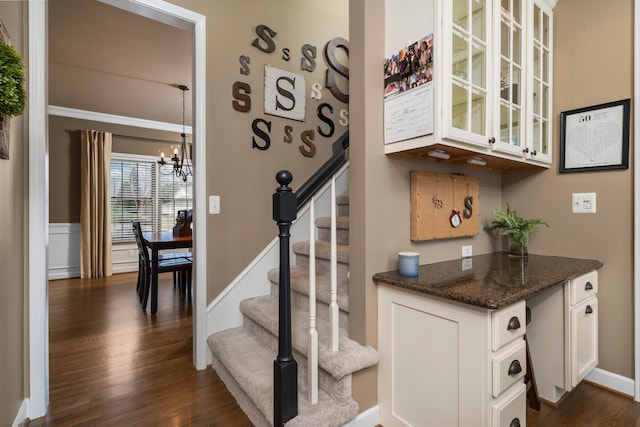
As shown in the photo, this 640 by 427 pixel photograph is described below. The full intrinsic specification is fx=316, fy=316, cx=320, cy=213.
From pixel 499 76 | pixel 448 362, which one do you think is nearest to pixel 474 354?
pixel 448 362

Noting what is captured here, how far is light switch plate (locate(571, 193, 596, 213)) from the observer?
1.91m

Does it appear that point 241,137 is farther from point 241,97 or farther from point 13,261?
point 13,261

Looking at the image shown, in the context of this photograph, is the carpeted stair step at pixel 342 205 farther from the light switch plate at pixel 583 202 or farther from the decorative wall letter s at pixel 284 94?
the light switch plate at pixel 583 202

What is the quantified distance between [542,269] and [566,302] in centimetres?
20

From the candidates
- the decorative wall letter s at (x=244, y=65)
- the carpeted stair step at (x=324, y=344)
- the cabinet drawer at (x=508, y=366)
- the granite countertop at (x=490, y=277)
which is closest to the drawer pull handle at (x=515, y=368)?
the cabinet drawer at (x=508, y=366)

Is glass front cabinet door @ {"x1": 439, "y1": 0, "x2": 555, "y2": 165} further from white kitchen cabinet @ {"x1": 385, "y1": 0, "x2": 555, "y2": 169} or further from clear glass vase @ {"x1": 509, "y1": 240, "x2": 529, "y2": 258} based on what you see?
clear glass vase @ {"x1": 509, "y1": 240, "x2": 529, "y2": 258}

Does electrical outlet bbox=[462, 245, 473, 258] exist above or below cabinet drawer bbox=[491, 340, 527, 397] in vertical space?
above

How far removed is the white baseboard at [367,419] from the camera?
4.76 feet

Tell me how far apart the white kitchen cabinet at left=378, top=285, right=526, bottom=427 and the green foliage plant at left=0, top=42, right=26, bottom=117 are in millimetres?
1506

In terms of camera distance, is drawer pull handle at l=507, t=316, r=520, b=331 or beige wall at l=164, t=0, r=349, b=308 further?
beige wall at l=164, t=0, r=349, b=308

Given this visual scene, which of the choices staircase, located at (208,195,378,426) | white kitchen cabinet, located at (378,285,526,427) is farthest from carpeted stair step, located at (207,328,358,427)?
white kitchen cabinet, located at (378,285,526,427)

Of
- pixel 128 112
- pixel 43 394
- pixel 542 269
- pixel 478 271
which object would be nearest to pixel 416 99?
pixel 478 271

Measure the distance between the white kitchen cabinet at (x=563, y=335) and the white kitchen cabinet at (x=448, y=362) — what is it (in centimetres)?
56

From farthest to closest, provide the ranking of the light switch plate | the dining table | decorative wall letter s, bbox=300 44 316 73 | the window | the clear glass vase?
1. the window
2. the dining table
3. decorative wall letter s, bbox=300 44 316 73
4. the clear glass vase
5. the light switch plate
